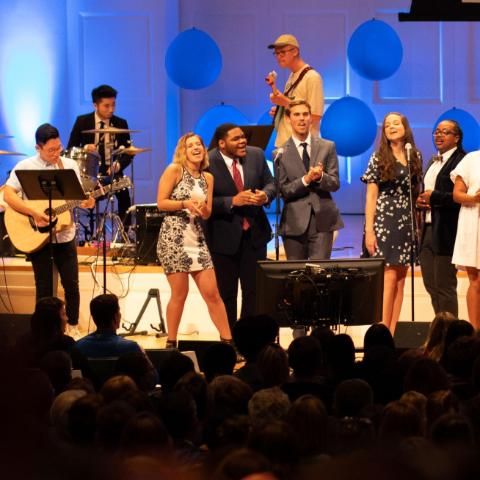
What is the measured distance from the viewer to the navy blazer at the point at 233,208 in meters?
6.42

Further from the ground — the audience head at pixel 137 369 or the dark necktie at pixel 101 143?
the dark necktie at pixel 101 143

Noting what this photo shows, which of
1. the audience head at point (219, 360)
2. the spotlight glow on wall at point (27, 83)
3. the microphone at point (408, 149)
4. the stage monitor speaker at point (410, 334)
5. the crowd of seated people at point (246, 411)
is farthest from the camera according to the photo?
the spotlight glow on wall at point (27, 83)

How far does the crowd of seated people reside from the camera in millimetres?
406

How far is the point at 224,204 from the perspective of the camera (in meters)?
6.39

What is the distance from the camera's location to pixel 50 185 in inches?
249

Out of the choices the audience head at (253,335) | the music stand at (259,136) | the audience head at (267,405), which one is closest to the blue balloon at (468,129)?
the music stand at (259,136)

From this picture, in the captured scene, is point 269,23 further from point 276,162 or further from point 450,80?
point 276,162

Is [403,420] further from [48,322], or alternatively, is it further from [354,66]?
[354,66]

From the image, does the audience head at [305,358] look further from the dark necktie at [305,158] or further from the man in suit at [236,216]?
the dark necktie at [305,158]

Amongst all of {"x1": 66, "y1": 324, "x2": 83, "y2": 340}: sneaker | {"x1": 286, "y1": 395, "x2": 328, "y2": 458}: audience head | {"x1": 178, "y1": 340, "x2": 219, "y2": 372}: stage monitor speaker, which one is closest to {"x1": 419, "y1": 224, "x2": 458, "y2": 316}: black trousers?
{"x1": 178, "y1": 340, "x2": 219, "y2": 372}: stage monitor speaker

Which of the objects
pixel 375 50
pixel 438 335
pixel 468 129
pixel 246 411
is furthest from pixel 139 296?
pixel 246 411

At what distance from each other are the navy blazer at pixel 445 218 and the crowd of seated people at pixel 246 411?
2000 mm

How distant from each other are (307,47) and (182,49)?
2.83 m

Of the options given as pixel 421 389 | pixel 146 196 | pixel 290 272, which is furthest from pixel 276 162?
pixel 146 196
